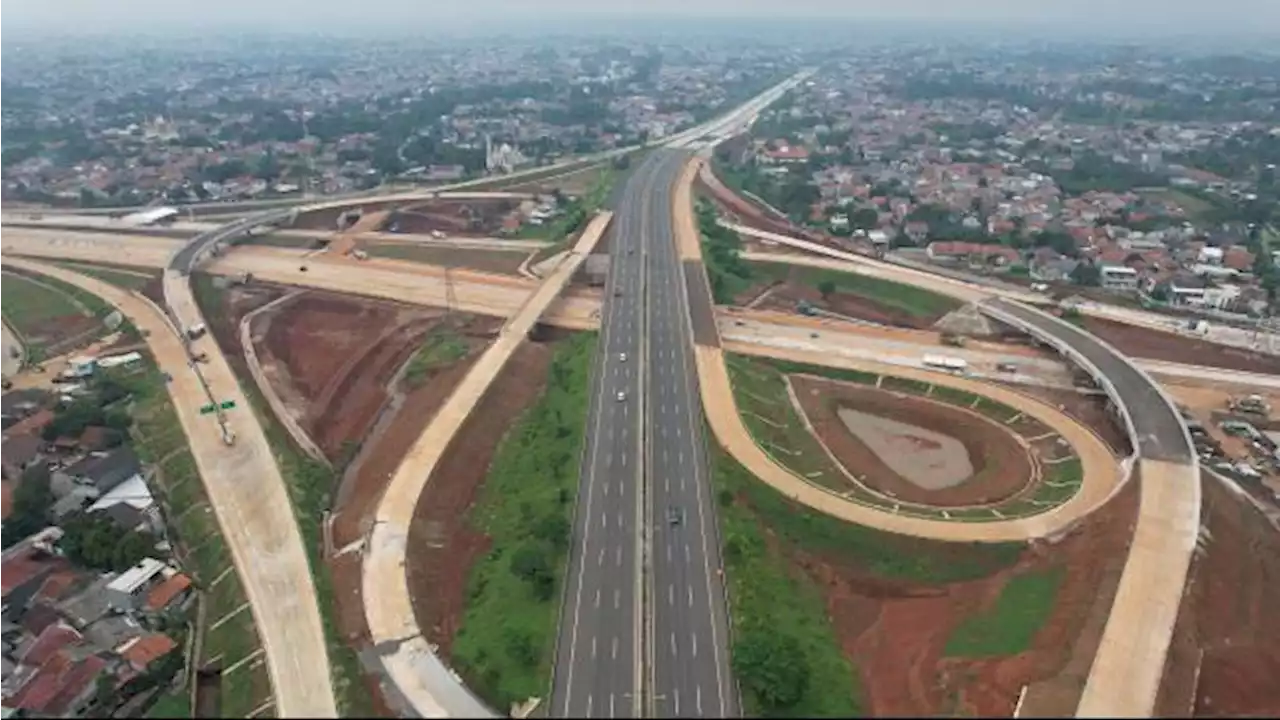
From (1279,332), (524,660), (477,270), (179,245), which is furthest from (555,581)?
(179,245)

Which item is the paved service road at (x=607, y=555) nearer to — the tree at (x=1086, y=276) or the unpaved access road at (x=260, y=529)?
the unpaved access road at (x=260, y=529)

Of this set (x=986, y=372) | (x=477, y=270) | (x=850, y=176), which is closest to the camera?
(x=986, y=372)

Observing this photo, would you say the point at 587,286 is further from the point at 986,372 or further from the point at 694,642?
the point at 694,642

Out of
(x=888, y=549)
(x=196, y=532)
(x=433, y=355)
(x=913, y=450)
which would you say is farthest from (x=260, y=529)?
(x=913, y=450)

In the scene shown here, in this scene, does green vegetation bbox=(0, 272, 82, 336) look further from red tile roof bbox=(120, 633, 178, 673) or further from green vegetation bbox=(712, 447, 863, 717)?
green vegetation bbox=(712, 447, 863, 717)

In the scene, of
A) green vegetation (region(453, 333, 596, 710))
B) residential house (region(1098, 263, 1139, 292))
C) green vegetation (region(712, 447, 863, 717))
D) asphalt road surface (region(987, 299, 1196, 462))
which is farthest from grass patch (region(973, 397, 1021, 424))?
residential house (region(1098, 263, 1139, 292))

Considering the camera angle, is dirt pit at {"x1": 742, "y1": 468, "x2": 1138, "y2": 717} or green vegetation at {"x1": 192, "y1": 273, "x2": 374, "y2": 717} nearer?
dirt pit at {"x1": 742, "y1": 468, "x2": 1138, "y2": 717}
